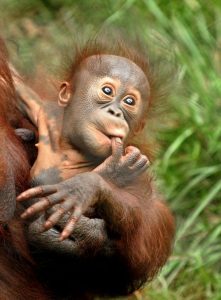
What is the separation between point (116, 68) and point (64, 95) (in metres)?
0.26

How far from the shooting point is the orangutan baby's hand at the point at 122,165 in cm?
440

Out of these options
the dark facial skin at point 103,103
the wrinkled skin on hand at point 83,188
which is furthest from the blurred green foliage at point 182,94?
the wrinkled skin on hand at point 83,188

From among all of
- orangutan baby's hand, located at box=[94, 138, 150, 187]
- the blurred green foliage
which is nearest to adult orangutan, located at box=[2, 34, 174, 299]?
orangutan baby's hand, located at box=[94, 138, 150, 187]

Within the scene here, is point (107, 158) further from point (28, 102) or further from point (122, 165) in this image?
point (28, 102)

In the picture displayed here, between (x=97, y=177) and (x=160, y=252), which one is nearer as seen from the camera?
(x=97, y=177)

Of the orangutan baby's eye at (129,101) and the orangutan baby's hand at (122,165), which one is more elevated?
the orangutan baby's eye at (129,101)

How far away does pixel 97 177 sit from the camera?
167 inches

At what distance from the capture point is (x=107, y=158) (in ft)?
14.5

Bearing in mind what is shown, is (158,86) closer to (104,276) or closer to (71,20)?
(104,276)

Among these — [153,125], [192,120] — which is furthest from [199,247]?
[153,125]

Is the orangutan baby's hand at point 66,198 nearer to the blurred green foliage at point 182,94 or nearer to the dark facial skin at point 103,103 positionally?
the dark facial skin at point 103,103

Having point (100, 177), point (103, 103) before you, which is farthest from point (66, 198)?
point (103, 103)

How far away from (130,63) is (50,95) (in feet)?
1.34

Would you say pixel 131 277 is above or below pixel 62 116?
below
